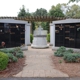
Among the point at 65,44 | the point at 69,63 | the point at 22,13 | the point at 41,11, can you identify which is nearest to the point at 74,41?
the point at 65,44

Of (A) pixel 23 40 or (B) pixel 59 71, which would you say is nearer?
(B) pixel 59 71

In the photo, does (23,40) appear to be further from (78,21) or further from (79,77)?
(79,77)

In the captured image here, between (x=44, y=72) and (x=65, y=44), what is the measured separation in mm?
5572

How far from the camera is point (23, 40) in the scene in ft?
38.1

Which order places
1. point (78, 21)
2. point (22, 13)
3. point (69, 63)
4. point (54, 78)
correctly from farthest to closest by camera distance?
point (22, 13) < point (78, 21) < point (69, 63) < point (54, 78)

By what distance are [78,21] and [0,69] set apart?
608cm

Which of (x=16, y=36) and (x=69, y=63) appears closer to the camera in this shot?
(x=69, y=63)

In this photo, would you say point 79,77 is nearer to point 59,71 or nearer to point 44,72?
point 59,71

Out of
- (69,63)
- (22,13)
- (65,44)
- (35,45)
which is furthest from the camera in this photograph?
(22,13)

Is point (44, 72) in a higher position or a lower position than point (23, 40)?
lower

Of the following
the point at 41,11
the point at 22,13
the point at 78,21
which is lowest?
the point at 78,21

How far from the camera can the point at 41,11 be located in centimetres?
4109

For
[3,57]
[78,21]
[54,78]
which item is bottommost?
[54,78]

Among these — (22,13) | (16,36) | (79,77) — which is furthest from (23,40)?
(22,13)
